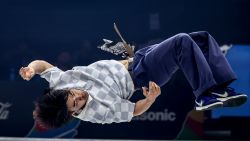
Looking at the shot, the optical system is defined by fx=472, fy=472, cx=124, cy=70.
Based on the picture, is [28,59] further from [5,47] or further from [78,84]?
[78,84]

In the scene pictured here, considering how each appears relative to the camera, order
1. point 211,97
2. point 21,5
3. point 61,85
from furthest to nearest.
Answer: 1. point 21,5
2. point 61,85
3. point 211,97

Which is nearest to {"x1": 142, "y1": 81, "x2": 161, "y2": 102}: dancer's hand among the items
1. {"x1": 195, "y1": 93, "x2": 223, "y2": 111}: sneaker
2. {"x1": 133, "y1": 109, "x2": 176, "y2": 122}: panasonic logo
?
Answer: {"x1": 195, "y1": 93, "x2": 223, "y2": 111}: sneaker

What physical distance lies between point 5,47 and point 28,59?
282 mm

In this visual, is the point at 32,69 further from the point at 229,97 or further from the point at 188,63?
the point at 229,97

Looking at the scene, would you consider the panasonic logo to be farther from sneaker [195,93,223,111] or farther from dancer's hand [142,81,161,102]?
sneaker [195,93,223,111]

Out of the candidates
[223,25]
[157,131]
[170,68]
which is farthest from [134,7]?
[170,68]

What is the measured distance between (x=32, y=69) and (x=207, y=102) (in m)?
1.07

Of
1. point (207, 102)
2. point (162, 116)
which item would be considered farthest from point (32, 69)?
point (162, 116)

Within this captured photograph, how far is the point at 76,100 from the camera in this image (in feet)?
9.68

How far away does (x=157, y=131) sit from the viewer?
5234mm

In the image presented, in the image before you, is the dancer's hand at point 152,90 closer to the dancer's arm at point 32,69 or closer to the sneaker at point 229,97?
the sneaker at point 229,97

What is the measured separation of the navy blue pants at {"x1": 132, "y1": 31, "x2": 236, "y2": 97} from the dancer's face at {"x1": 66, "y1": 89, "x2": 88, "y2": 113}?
14.9 inches

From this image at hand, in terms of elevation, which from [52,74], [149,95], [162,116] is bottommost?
[162,116]

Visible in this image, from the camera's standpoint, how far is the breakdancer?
280cm
